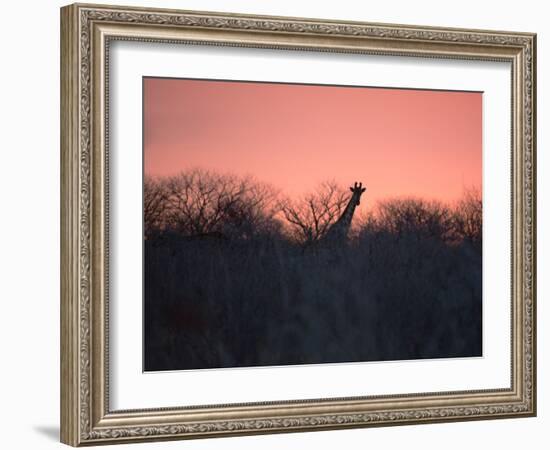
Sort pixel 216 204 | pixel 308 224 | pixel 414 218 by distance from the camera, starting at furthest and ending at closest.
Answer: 1. pixel 414 218
2. pixel 308 224
3. pixel 216 204

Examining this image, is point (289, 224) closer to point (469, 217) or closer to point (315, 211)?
point (315, 211)

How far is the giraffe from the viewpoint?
4.51 meters

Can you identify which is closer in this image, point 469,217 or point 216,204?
point 216,204

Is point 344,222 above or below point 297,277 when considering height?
above

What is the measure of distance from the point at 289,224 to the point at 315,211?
0.32 ft

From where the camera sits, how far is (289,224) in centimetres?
445

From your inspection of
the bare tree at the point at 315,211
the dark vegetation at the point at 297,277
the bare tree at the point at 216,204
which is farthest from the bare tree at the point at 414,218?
the bare tree at the point at 216,204

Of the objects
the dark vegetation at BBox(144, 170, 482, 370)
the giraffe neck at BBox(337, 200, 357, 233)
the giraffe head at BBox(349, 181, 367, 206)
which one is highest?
the giraffe head at BBox(349, 181, 367, 206)

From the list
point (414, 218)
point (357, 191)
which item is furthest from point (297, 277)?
point (414, 218)

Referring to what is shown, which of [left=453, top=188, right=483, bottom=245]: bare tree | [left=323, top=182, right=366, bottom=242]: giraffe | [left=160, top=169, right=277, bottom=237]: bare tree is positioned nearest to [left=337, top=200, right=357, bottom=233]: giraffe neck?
[left=323, top=182, right=366, bottom=242]: giraffe

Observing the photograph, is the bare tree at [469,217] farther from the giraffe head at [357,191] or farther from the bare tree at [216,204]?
the bare tree at [216,204]

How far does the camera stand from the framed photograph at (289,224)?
4.20 m

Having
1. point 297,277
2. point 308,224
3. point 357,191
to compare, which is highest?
point 357,191

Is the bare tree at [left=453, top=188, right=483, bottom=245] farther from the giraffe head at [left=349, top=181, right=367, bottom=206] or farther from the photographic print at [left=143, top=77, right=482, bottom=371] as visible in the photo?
the giraffe head at [left=349, top=181, right=367, bottom=206]
